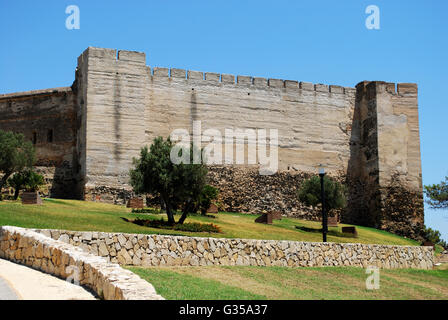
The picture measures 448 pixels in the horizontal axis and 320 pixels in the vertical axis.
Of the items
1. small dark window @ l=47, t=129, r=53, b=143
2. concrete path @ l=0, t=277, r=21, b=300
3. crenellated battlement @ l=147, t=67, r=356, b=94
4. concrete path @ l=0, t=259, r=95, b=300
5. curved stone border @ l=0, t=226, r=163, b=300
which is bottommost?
concrete path @ l=0, t=259, r=95, b=300

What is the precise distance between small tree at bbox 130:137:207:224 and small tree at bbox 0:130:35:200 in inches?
283

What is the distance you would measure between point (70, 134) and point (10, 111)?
4.23 metres

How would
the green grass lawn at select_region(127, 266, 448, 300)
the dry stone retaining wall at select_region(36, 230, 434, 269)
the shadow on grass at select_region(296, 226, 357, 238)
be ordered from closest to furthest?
1. the green grass lawn at select_region(127, 266, 448, 300)
2. the dry stone retaining wall at select_region(36, 230, 434, 269)
3. the shadow on grass at select_region(296, 226, 357, 238)

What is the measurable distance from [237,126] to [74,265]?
2477 centimetres

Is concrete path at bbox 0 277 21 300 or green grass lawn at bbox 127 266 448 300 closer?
concrete path at bbox 0 277 21 300

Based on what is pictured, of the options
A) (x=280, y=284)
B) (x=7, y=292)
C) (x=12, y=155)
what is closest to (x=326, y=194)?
(x=12, y=155)

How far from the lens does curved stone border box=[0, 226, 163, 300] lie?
712 centimetres

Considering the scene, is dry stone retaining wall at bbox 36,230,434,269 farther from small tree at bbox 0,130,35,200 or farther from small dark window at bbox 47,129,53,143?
small dark window at bbox 47,129,53,143

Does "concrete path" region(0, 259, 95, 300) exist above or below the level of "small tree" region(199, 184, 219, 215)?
below

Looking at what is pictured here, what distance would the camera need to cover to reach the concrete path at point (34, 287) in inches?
295

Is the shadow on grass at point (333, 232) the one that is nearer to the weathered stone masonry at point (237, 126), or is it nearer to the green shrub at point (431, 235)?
the weathered stone masonry at point (237, 126)

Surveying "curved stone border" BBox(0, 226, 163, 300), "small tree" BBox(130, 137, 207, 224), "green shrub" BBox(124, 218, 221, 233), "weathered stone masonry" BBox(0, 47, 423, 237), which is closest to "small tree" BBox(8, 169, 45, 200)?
Result: "weathered stone masonry" BBox(0, 47, 423, 237)

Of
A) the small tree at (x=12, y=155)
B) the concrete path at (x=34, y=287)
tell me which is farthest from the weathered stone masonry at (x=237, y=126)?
the concrete path at (x=34, y=287)
